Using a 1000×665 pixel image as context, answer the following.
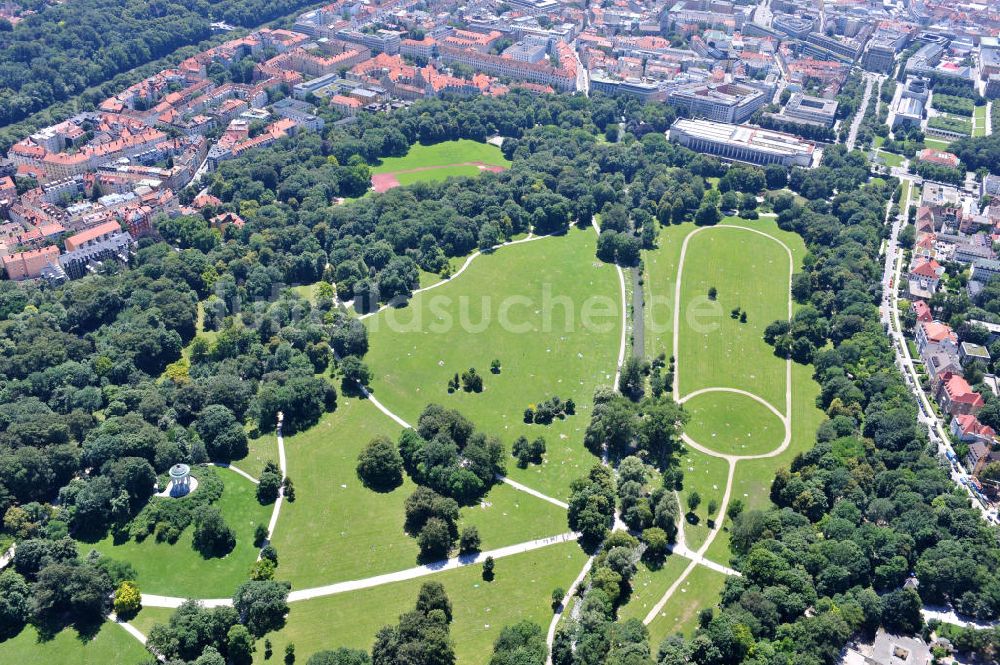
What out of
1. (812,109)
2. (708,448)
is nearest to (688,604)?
(708,448)

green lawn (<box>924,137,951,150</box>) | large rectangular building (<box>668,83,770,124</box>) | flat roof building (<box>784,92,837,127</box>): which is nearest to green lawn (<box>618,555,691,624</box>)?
large rectangular building (<box>668,83,770,124</box>)

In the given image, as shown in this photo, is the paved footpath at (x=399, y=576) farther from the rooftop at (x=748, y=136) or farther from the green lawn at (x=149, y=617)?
the rooftop at (x=748, y=136)

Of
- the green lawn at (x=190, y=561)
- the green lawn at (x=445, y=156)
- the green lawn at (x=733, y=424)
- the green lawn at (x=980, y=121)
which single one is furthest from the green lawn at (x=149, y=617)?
the green lawn at (x=980, y=121)

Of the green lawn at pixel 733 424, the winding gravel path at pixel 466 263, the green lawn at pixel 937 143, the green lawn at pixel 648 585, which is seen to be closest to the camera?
the green lawn at pixel 648 585

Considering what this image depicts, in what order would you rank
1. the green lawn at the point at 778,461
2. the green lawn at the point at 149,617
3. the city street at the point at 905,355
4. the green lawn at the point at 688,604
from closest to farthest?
the green lawn at the point at 149,617 → the green lawn at the point at 688,604 → the green lawn at the point at 778,461 → the city street at the point at 905,355

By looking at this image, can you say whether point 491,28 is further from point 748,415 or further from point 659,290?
point 748,415

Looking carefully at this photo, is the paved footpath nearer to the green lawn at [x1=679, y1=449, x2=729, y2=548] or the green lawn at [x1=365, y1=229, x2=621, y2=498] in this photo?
the green lawn at [x1=365, y1=229, x2=621, y2=498]
